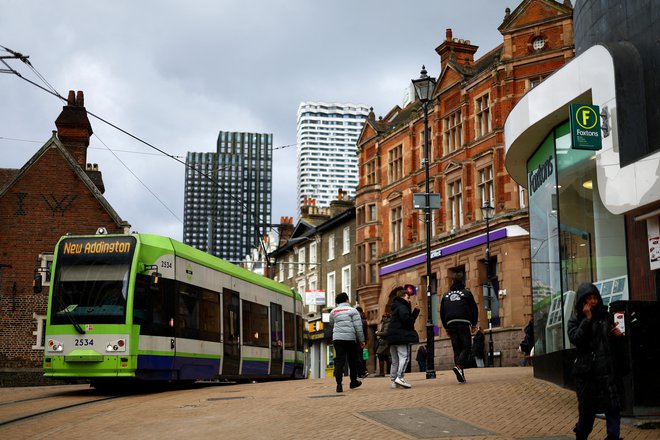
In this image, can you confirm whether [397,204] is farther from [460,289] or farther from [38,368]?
[460,289]

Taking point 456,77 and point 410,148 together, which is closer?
point 456,77

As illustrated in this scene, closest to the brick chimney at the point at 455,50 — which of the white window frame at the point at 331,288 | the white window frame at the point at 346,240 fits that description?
the white window frame at the point at 346,240

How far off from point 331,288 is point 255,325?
34.1m

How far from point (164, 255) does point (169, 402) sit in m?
4.23

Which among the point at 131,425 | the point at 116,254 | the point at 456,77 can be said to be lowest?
the point at 131,425

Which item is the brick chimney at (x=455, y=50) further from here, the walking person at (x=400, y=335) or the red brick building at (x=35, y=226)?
the walking person at (x=400, y=335)

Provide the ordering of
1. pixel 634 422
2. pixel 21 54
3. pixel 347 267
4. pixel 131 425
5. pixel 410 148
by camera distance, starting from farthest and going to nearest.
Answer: pixel 347 267, pixel 410 148, pixel 21 54, pixel 131 425, pixel 634 422

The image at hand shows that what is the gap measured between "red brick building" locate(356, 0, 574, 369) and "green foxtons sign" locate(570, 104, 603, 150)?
21.8 metres

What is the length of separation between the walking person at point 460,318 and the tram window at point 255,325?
9.06 metres

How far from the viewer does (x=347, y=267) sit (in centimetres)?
5544

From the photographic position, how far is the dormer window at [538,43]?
124 feet

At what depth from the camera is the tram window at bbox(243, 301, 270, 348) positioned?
2370cm

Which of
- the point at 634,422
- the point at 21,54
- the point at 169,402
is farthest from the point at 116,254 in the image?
the point at 634,422

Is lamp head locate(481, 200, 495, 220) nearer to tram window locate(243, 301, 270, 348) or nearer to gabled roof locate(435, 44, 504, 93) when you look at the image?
gabled roof locate(435, 44, 504, 93)
